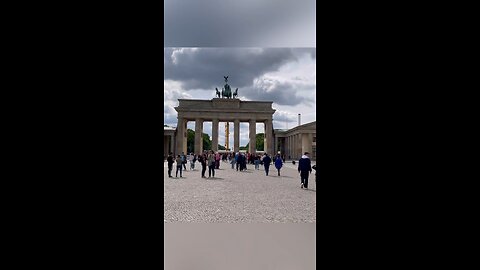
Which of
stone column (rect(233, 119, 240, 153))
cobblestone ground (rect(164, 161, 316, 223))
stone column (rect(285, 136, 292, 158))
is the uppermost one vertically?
stone column (rect(233, 119, 240, 153))

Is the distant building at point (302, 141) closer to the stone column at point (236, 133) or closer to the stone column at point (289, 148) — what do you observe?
the stone column at point (289, 148)

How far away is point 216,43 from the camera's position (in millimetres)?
7199

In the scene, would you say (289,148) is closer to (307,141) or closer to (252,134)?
(307,141)

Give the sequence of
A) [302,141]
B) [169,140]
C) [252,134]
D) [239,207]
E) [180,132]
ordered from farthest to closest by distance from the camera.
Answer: [169,140] → [302,141] → [252,134] → [180,132] → [239,207]

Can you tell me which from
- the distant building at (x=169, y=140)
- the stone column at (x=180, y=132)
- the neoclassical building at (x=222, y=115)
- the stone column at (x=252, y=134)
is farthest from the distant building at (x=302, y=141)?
the distant building at (x=169, y=140)

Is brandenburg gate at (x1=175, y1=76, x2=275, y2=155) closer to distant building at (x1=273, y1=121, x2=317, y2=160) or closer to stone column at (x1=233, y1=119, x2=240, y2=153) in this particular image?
stone column at (x1=233, y1=119, x2=240, y2=153)

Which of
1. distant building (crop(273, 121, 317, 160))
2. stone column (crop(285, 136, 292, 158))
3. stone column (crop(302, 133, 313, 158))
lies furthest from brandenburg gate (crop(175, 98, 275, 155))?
stone column (crop(285, 136, 292, 158))

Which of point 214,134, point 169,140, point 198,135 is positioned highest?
point 214,134

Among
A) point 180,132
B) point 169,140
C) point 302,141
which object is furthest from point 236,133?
point 169,140

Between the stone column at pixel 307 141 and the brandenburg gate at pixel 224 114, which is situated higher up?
the brandenburg gate at pixel 224 114
